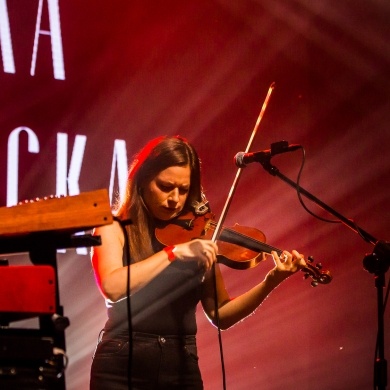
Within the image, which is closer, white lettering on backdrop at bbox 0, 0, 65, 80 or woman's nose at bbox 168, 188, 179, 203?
woman's nose at bbox 168, 188, 179, 203

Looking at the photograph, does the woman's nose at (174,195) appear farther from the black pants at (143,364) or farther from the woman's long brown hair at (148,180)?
the black pants at (143,364)

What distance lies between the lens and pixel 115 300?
2.04m

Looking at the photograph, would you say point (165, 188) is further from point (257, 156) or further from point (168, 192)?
point (257, 156)

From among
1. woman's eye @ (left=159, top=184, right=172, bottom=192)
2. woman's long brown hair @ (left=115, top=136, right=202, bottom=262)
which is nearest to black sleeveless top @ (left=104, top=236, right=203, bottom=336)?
woman's long brown hair @ (left=115, top=136, right=202, bottom=262)

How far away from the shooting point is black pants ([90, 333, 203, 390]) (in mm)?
2125

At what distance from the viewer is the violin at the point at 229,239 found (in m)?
2.31

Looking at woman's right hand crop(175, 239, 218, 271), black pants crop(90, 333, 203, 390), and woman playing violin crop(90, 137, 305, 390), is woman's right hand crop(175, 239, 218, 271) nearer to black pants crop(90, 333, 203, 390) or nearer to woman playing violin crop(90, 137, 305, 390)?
woman playing violin crop(90, 137, 305, 390)

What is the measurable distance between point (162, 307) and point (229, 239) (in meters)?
0.41

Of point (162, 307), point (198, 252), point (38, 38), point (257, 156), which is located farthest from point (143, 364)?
point (38, 38)

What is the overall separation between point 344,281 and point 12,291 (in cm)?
293

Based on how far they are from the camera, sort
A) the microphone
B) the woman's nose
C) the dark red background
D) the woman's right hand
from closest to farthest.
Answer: the woman's right hand, the woman's nose, the microphone, the dark red background

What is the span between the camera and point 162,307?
2.19 metres

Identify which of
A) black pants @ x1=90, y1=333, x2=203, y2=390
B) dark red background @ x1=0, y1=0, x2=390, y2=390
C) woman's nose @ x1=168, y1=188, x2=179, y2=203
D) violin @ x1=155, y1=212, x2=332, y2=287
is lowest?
black pants @ x1=90, y1=333, x2=203, y2=390

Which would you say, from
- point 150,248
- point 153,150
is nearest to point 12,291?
point 150,248
